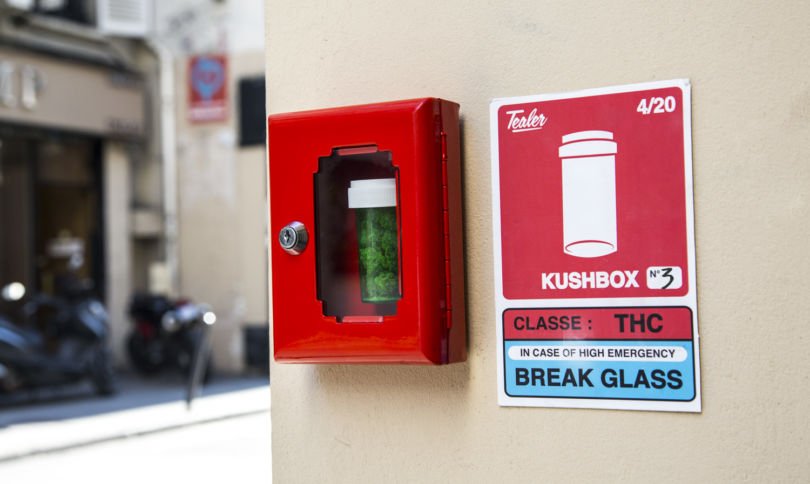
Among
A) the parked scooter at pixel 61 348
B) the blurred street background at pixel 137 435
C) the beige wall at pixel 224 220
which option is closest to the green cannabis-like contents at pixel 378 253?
the blurred street background at pixel 137 435

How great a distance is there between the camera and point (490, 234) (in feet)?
7.93

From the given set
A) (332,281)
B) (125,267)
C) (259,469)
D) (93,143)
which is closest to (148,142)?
(93,143)

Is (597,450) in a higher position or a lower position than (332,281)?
lower

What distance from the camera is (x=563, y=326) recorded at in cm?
231

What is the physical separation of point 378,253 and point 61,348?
11043 millimetres

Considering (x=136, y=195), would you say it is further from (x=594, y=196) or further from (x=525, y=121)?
(x=594, y=196)

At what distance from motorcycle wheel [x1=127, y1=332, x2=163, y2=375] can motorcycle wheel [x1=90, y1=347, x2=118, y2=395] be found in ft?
5.59

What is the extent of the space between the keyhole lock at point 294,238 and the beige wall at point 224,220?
12404mm

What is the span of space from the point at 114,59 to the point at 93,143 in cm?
128

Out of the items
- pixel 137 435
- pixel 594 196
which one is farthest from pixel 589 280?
pixel 137 435

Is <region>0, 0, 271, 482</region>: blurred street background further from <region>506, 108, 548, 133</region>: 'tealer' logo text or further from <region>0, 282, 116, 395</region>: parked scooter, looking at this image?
<region>506, 108, 548, 133</region>: 'tealer' logo text

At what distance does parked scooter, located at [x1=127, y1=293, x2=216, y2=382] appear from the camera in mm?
14352

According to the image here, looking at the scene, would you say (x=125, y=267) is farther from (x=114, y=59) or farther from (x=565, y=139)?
(x=565, y=139)

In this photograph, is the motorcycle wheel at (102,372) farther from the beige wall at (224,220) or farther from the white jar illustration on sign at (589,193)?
the white jar illustration on sign at (589,193)
